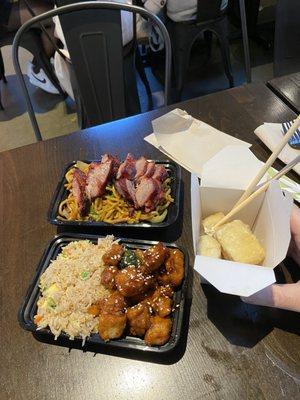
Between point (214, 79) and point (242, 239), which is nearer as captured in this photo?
point (242, 239)

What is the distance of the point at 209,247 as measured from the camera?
78cm

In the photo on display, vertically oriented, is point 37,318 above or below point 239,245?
below

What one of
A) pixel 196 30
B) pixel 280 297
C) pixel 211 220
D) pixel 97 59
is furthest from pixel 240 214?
pixel 196 30

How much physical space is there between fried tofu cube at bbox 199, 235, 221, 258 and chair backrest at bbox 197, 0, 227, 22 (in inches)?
92.6

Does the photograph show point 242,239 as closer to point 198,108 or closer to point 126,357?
point 126,357

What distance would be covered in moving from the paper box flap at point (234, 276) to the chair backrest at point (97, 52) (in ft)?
3.69

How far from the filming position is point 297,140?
1163 millimetres

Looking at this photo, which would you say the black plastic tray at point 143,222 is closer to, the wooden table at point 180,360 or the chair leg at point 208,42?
the wooden table at point 180,360

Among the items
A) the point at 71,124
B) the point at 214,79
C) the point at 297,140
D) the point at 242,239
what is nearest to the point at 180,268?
the point at 242,239

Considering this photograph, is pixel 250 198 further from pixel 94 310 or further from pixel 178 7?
pixel 178 7

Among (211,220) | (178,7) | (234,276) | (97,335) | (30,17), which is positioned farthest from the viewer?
(30,17)

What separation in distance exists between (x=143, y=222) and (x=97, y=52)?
1.00 metres

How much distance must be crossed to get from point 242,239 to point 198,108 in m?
0.77

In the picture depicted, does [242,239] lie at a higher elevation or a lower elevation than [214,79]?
higher
